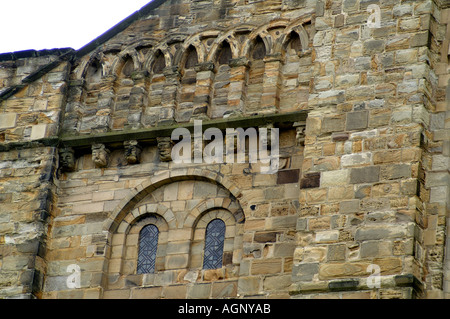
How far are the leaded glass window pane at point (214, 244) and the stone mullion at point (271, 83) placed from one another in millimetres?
1829

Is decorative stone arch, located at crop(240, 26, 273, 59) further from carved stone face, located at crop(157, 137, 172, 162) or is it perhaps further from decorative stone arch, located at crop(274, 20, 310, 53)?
carved stone face, located at crop(157, 137, 172, 162)

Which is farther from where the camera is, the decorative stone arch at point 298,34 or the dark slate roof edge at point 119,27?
the dark slate roof edge at point 119,27

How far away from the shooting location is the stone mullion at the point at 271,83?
754 inches

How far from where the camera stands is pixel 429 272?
16.9m

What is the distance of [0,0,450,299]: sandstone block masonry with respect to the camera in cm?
1723

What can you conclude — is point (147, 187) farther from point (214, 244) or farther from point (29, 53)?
point (29, 53)

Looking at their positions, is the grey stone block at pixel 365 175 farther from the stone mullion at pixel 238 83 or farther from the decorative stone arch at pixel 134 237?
the decorative stone arch at pixel 134 237

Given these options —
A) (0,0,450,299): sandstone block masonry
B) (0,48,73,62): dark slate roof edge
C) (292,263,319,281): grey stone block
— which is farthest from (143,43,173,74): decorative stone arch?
(292,263,319,281): grey stone block

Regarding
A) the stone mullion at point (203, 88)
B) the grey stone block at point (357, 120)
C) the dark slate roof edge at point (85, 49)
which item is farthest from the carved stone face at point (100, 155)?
the grey stone block at point (357, 120)

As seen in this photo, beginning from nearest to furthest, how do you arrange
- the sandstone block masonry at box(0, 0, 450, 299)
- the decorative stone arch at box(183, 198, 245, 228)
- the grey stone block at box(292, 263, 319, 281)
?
the grey stone block at box(292, 263, 319, 281) → the sandstone block masonry at box(0, 0, 450, 299) → the decorative stone arch at box(183, 198, 245, 228)

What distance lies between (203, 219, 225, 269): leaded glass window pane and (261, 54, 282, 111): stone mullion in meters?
1.83

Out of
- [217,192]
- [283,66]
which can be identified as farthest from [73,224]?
[283,66]

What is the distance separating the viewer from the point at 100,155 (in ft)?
64.6

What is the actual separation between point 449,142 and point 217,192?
136 inches
